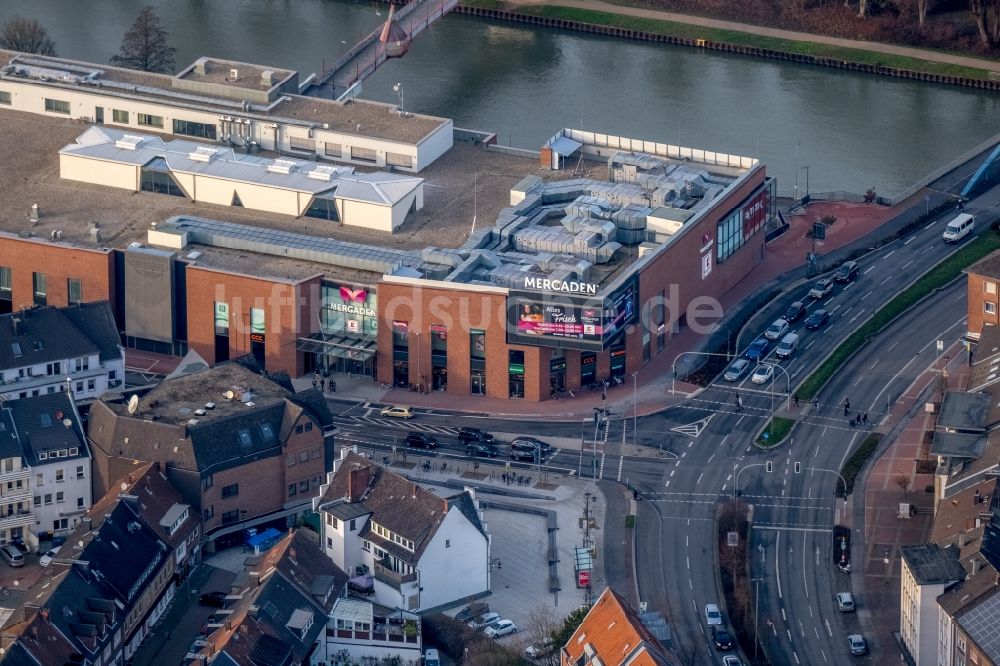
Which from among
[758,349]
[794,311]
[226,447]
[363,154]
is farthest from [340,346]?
[794,311]

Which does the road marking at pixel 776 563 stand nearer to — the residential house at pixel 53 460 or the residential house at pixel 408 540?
the residential house at pixel 408 540

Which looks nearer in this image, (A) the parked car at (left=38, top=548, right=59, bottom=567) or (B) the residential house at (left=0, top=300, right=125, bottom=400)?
(A) the parked car at (left=38, top=548, right=59, bottom=567)

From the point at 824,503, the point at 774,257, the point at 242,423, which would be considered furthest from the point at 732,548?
the point at 774,257

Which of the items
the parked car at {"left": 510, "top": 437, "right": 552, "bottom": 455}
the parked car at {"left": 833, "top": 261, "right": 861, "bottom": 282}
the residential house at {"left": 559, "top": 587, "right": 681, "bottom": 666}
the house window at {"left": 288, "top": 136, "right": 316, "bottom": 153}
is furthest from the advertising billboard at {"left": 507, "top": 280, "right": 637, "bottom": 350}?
the residential house at {"left": 559, "top": 587, "right": 681, "bottom": 666}

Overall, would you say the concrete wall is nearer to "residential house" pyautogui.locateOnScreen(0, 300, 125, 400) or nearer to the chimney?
the chimney

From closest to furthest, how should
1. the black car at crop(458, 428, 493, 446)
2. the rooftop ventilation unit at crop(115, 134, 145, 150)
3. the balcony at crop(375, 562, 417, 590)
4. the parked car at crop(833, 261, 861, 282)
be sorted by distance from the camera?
the balcony at crop(375, 562, 417, 590)
the black car at crop(458, 428, 493, 446)
the parked car at crop(833, 261, 861, 282)
the rooftop ventilation unit at crop(115, 134, 145, 150)

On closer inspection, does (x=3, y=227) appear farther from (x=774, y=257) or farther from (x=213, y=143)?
(x=774, y=257)

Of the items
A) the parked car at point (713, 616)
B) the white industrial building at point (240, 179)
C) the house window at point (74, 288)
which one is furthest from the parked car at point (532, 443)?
the house window at point (74, 288)
